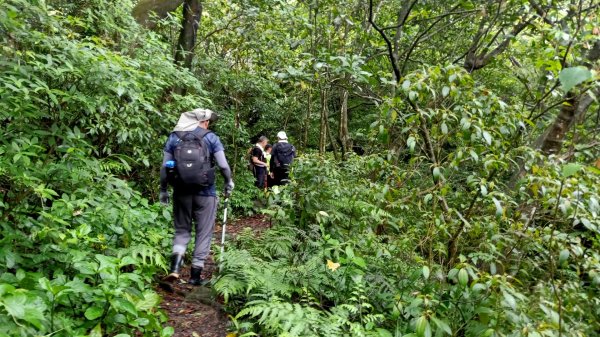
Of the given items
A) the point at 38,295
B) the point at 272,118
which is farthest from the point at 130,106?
the point at 272,118

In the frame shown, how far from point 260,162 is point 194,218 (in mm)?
6576

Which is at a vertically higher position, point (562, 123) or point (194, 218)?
point (562, 123)

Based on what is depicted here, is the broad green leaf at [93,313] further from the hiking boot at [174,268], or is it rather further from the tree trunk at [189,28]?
the tree trunk at [189,28]

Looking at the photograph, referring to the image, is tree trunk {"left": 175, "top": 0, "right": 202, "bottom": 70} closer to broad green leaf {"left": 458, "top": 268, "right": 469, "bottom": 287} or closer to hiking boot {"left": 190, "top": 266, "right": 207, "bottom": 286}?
hiking boot {"left": 190, "top": 266, "right": 207, "bottom": 286}

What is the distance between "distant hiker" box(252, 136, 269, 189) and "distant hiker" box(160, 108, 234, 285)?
21.1 ft

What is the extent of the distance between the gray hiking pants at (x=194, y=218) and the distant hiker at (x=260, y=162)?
6577mm

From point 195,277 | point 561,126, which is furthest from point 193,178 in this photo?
point 561,126

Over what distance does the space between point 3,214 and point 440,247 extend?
396 cm

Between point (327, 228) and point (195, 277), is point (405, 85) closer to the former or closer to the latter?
point (327, 228)

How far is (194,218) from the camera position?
539 cm

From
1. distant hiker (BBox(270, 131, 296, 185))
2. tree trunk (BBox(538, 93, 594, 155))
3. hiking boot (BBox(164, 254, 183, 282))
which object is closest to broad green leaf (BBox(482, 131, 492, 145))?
tree trunk (BBox(538, 93, 594, 155))

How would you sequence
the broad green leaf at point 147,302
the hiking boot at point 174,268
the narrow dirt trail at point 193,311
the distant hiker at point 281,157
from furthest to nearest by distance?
the distant hiker at point 281,157
the hiking boot at point 174,268
the narrow dirt trail at point 193,311
the broad green leaf at point 147,302

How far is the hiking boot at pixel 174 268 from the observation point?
5.07 metres

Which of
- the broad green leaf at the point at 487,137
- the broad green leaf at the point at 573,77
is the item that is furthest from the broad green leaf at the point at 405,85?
the broad green leaf at the point at 573,77
